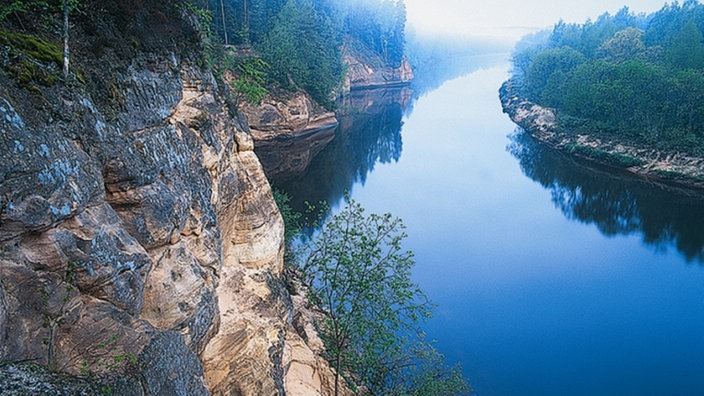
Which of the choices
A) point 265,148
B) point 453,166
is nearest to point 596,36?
point 453,166

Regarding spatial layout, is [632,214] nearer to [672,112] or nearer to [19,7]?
[672,112]

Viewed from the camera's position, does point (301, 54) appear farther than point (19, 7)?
Yes

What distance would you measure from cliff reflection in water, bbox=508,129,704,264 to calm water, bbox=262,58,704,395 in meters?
0.14

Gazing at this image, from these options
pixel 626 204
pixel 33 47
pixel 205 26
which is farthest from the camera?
pixel 626 204

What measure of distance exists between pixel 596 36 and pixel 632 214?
68856 mm

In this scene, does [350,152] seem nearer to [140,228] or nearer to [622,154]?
[622,154]

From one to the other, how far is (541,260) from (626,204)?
14069 millimetres

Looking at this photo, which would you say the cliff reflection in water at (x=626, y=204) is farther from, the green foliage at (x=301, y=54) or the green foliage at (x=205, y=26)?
the green foliage at (x=205, y=26)

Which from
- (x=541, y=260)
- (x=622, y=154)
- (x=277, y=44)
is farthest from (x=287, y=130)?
(x=622, y=154)

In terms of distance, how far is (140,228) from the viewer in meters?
8.00

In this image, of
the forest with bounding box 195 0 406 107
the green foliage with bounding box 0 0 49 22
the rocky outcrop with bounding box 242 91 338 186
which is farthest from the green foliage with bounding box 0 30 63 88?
Answer: the rocky outcrop with bounding box 242 91 338 186

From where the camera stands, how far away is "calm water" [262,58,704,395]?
61.8ft

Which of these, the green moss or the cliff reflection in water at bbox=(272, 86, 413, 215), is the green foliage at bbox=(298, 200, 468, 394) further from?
the cliff reflection in water at bbox=(272, 86, 413, 215)

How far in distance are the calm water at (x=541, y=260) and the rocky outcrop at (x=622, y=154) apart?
245 centimetres
